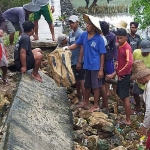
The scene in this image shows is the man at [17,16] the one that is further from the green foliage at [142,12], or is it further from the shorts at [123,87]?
the green foliage at [142,12]

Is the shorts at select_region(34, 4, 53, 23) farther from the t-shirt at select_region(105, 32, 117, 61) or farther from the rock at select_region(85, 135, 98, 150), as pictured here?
the rock at select_region(85, 135, 98, 150)

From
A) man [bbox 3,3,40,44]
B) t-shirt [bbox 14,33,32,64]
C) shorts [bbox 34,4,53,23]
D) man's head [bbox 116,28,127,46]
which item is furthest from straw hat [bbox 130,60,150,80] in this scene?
shorts [bbox 34,4,53,23]

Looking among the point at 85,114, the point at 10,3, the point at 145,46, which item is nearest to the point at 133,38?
the point at 145,46

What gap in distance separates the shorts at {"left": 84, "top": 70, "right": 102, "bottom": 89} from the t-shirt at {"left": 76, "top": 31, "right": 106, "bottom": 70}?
9 centimetres

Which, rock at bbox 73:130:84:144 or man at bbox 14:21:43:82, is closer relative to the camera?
rock at bbox 73:130:84:144

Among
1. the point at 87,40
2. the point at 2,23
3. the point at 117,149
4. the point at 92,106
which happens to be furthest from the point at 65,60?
the point at 117,149

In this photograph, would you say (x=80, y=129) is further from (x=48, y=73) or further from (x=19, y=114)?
(x=48, y=73)

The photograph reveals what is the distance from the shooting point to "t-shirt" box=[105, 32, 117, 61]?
5746 millimetres

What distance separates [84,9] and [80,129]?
26947 millimetres

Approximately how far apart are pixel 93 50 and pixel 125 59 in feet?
1.61

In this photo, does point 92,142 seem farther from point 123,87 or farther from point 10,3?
point 10,3

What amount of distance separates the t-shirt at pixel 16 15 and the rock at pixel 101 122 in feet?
10.2

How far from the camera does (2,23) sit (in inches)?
229

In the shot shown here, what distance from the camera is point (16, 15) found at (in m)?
7.55
